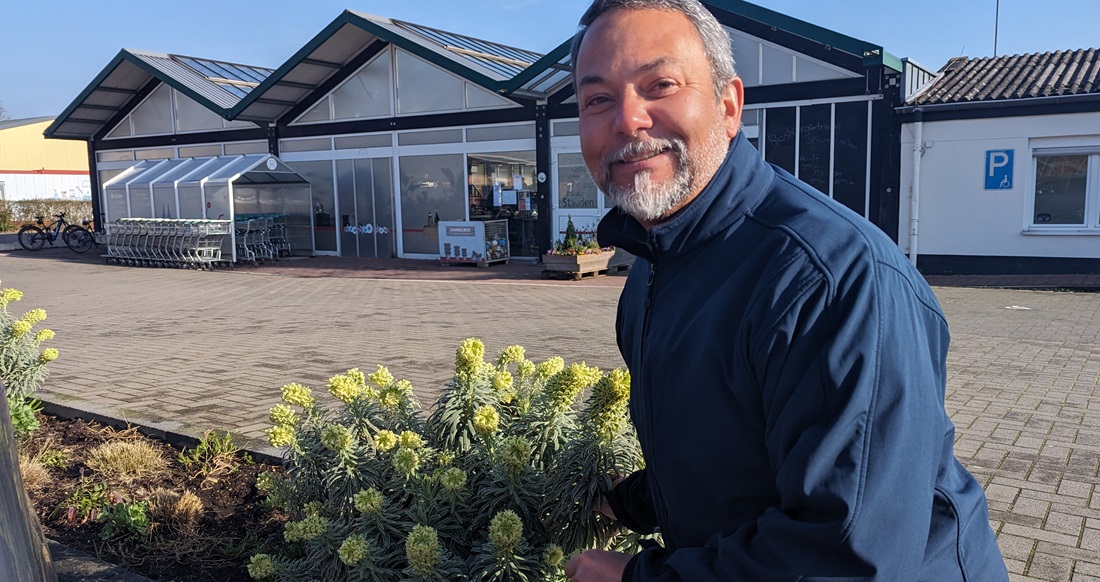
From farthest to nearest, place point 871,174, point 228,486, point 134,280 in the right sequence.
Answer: point 134,280
point 871,174
point 228,486

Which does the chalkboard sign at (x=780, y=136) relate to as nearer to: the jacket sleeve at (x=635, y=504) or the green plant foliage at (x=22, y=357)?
the green plant foliage at (x=22, y=357)

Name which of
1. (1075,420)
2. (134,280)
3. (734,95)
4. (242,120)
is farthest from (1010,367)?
(242,120)

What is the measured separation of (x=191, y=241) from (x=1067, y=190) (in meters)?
18.6

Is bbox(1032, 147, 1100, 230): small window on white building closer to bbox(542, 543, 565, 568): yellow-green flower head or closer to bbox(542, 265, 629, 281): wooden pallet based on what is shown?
bbox(542, 265, 629, 281): wooden pallet

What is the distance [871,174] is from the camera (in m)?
15.3

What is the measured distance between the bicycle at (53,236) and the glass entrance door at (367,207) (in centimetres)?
944

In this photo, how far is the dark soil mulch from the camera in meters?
3.36

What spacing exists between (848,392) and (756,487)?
29 centimetres

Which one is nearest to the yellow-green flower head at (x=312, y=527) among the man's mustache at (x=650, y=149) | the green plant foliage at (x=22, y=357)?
the man's mustache at (x=650, y=149)

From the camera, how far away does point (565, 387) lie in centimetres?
250

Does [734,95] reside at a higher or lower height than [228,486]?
higher

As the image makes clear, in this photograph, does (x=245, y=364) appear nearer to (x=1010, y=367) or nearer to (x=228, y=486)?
(x=228, y=486)

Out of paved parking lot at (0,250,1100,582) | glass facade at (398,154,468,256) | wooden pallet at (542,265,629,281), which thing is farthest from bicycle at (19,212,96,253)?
wooden pallet at (542,265,629,281)

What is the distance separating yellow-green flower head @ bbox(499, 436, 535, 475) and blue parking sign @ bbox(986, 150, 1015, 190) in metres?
14.7
